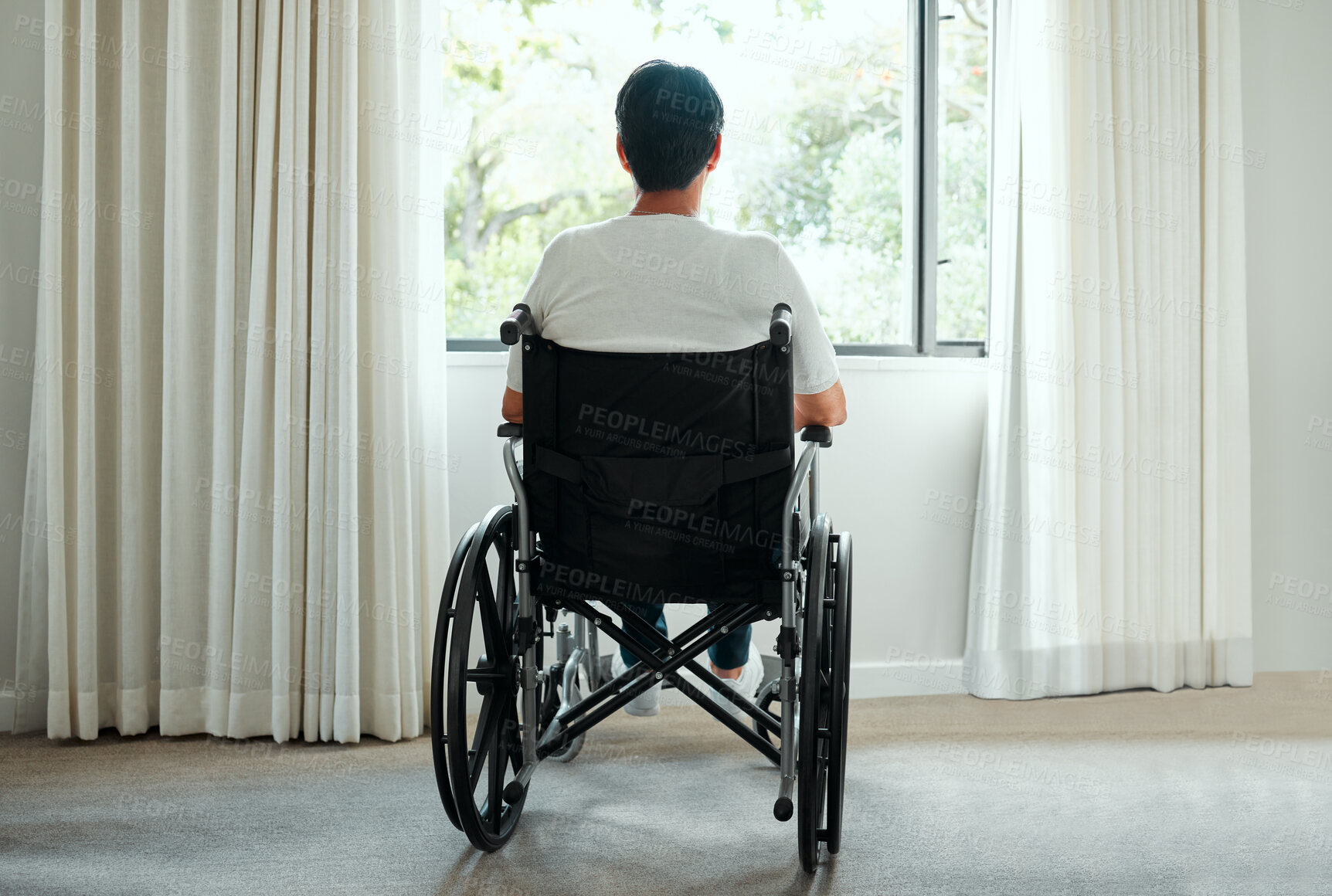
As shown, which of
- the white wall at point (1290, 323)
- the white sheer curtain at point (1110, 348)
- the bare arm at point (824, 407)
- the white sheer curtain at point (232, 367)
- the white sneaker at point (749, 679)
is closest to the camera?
the bare arm at point (824, 407)

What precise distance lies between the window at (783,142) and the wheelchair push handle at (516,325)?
3.28 ft

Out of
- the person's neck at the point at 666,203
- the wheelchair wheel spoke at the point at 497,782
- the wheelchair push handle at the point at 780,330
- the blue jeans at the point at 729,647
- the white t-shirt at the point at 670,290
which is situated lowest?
the wheelchair wheel spoke at the point at 497,782

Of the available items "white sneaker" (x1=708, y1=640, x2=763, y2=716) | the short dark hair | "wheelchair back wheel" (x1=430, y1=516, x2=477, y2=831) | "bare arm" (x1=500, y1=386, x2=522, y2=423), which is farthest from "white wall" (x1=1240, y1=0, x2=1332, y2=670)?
"wheelchair back wheel" (x1=430, y1=516, x2=477, y2=831)

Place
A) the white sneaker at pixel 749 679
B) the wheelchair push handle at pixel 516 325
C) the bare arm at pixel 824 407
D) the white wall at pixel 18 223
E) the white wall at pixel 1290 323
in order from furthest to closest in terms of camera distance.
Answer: the white wall at pixel 1290 323
the white wall at pixel 18 223
the white sneaker at pixel 749 679
the bare arm at pixel 824 407
the wheelchair push handle at pixel 516 325

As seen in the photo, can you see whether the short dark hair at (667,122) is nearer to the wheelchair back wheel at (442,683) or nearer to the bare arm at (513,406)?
the bare arm at (513,406)

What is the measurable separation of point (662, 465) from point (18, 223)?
174 cm

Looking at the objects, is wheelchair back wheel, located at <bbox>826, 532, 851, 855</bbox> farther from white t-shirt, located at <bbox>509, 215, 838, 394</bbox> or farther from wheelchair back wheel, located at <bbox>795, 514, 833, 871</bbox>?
white t-shirt, located at <bbox>509, 215, 838, 394</bbox>

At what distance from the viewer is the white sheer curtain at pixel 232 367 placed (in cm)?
201

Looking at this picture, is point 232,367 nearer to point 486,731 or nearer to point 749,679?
point 486,731

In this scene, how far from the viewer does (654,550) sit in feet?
4.74

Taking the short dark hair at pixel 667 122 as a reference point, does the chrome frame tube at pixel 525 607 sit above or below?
below

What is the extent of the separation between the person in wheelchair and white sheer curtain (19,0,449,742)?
0.74 m

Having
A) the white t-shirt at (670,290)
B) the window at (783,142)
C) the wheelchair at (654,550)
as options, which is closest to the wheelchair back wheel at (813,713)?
the wheelchair at (654,550)

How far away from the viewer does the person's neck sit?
152cm
